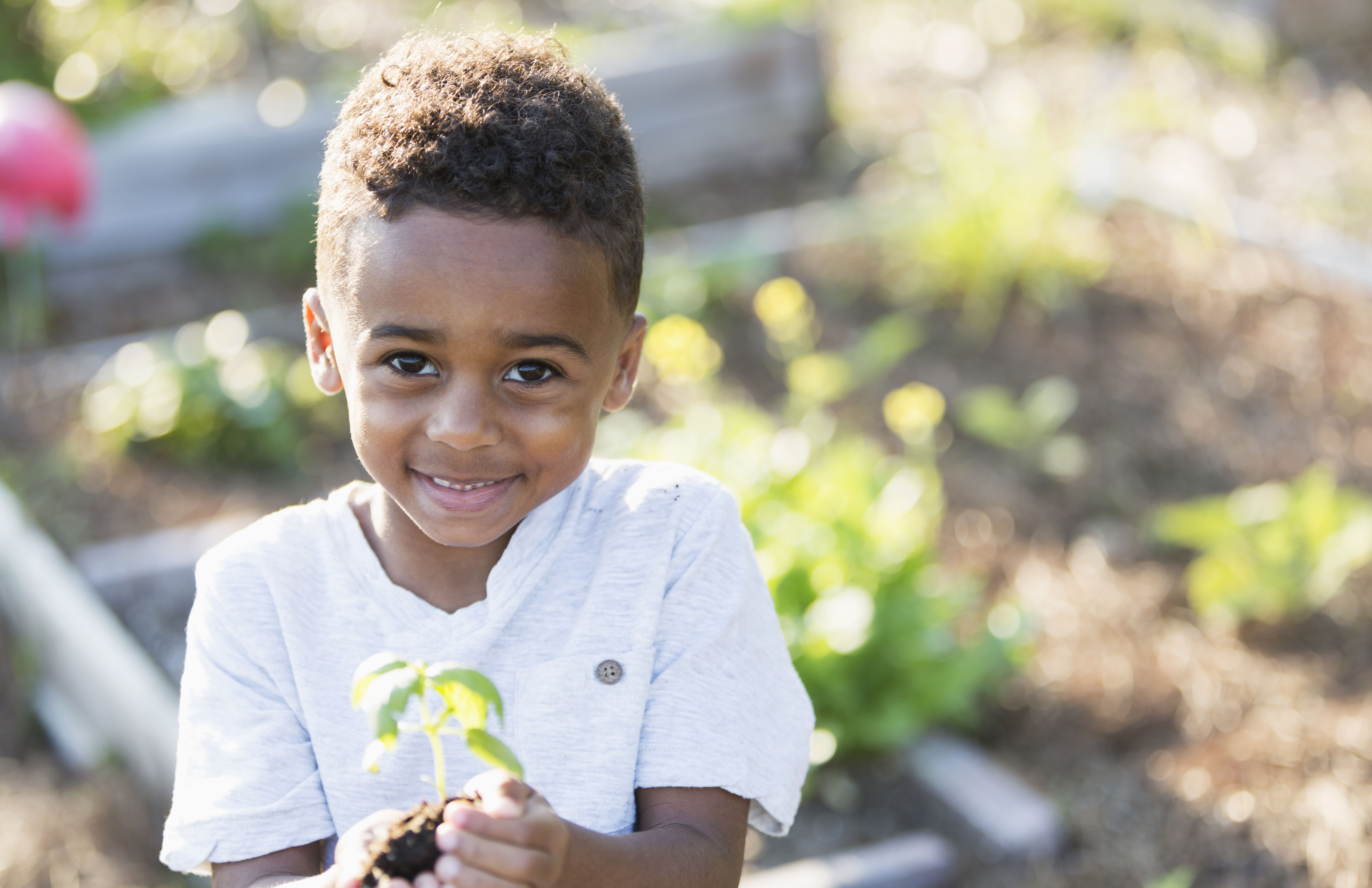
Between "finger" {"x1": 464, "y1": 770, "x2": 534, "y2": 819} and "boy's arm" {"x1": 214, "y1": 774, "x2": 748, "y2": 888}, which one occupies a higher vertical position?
"finger" {"x1": 464, "y1": 770, "x2": 534, "y2": 819}

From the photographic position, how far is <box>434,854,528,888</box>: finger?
3.31 feet

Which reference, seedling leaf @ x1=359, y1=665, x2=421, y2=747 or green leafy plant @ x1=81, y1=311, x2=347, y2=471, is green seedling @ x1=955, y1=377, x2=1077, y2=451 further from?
seedling leaf @ x1=359, y1=665, x2=421, y2=747

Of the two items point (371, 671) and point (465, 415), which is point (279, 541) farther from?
point (371, 671)

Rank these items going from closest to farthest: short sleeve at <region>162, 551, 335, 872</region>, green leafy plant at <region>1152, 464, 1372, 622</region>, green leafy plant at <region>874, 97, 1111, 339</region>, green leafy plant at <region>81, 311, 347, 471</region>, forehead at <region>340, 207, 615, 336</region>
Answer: forehead at <region>340, 207, 615, 336</region>, short sleeve at <region>162, 551, 335, 872</region>, green leafy plant at <region>1152, 464, 1372, 622</region>, green leafy plant at <region>81, 311, 347, 471</region>, green leafy plant at <region>874, 97, 1111, 339</region>

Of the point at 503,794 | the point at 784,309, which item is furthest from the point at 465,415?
the point at 784,309

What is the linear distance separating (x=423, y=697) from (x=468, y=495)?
0.27 m

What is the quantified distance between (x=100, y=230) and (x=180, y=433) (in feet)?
5.51

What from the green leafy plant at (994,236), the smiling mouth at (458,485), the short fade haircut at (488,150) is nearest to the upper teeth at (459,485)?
the smiling mouth at (458,485)

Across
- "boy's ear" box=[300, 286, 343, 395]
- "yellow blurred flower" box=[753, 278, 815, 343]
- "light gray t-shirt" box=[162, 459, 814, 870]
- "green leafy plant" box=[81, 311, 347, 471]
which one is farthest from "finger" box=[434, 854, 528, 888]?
"green leafy plant" box=[81, 311, 347, 471]

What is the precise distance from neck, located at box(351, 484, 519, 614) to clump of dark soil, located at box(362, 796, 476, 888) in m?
0.34

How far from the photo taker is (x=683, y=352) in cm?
287

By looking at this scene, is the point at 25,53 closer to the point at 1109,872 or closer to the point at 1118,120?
the point at 1118,120

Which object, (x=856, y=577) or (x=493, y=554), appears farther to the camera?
(x=856, y=577)

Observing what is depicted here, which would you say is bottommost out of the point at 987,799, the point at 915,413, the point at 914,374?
the point at 987,799
